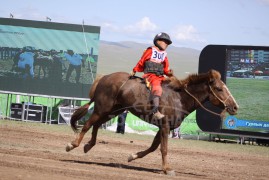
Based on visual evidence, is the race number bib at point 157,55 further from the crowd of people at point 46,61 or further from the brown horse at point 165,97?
the crowd of people at point 46,61

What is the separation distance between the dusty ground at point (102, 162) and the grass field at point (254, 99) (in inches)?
188

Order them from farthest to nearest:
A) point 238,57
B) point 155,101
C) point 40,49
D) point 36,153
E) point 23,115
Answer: point 40,49 → point 23,115 → point 238,57 → point 36,153 → point 155,101

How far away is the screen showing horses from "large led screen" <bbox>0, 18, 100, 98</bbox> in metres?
8.60

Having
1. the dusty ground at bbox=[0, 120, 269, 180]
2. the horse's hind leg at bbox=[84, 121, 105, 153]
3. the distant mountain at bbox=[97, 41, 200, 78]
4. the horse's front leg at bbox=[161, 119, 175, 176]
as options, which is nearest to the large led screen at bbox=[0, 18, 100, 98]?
the dusty ground at bbox=[0, 120, 269, 180]

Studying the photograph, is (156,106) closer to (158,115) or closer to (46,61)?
(158,115)

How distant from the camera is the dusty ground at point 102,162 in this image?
11212 mm

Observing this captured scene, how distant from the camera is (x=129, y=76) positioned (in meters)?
14.1

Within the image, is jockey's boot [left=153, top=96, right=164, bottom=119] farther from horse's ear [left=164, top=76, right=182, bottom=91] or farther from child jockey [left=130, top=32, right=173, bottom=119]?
horse's ear [left=164, top=76, right=182, bottom=91]

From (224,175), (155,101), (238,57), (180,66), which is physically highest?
(180,66)

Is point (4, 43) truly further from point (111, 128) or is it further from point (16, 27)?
point (111, 128)

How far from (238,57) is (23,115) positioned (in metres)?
11.2

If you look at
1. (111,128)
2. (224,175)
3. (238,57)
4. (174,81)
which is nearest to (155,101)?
(174,81)

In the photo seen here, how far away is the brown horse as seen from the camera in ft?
45.1

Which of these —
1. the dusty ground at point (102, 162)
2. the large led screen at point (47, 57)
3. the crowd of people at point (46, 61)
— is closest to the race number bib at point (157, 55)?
the dusty ground at point (102, 162)
